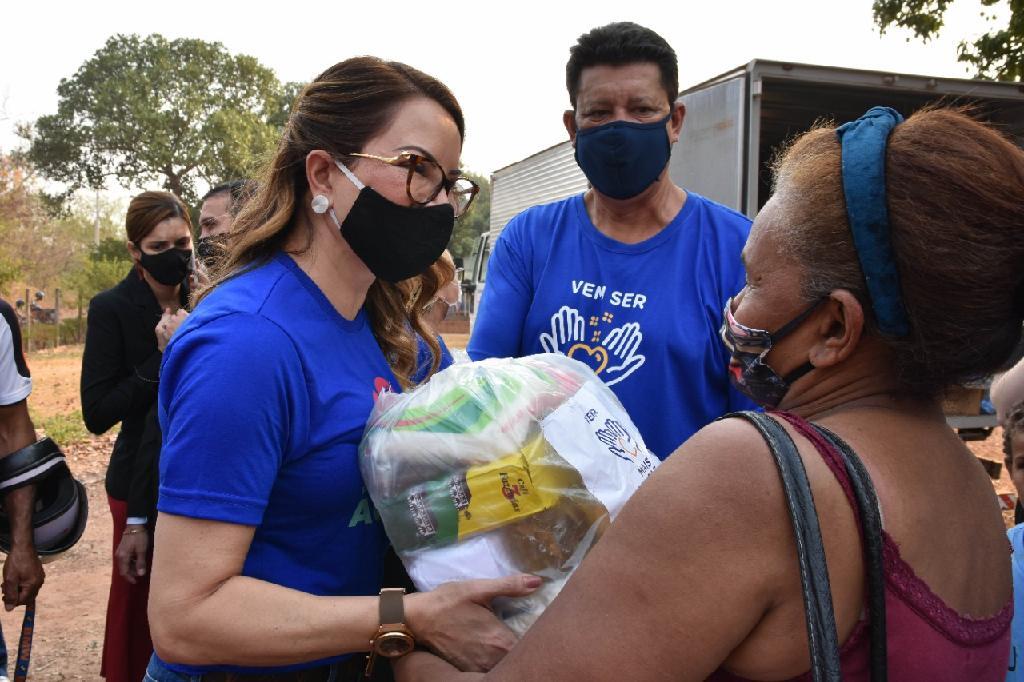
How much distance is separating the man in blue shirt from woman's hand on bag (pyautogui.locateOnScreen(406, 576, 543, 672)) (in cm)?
106

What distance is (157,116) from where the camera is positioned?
31.9 metres

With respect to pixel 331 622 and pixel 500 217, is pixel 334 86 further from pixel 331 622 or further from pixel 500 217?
pixel 500 217

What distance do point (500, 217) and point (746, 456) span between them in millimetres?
14765

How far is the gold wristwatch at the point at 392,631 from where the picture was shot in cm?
143

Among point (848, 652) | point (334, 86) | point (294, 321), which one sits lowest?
point (848, 652)

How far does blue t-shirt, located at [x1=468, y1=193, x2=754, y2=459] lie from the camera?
2.34 m

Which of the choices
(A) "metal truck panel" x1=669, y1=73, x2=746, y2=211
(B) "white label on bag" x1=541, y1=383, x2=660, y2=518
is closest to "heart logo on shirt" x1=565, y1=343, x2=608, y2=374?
(B) "white label on bag" x1=541, y1=383, x2=660, y2=518

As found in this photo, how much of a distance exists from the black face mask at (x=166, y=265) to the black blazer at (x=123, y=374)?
0.12 metres

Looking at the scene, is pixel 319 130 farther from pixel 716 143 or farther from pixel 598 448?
pixel 716 143

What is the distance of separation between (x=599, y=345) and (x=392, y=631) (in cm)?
122

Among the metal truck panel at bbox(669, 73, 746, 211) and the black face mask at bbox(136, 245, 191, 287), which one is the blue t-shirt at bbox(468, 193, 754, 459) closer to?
the black face mask at bbox(136, 245, 191, 287)

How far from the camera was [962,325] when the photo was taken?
1.14 metres

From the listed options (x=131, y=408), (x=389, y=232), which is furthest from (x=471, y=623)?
(x=131, y=408)

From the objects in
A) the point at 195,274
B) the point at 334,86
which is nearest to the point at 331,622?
the point at 334,86
